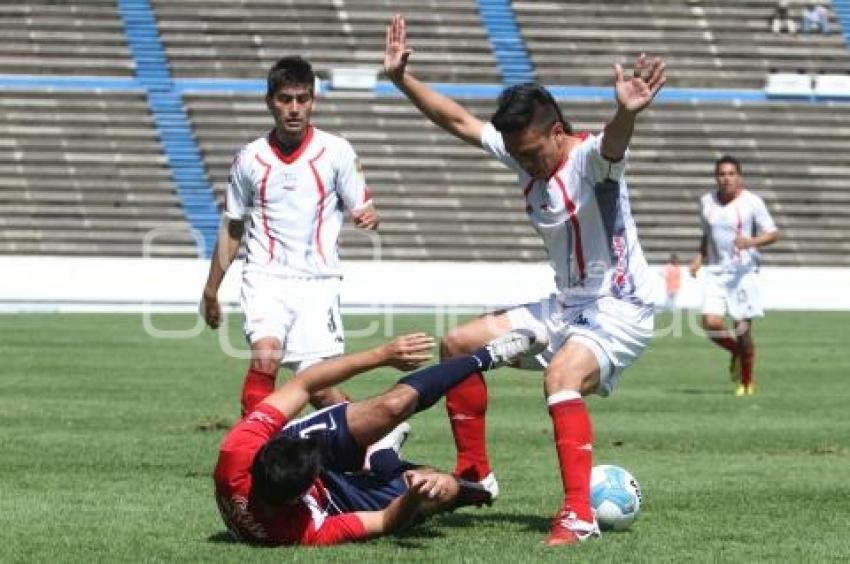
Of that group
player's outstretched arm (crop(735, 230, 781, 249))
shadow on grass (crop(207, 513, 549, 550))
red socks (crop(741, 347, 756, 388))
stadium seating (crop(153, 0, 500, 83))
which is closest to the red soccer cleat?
shadow on grass (crop(207, 513, 549, 550))

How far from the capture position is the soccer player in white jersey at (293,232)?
1062 centimetres

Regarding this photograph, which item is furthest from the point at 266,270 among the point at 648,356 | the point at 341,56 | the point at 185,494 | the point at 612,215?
the point at 341,56

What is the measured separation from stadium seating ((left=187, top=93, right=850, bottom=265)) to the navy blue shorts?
28.0m

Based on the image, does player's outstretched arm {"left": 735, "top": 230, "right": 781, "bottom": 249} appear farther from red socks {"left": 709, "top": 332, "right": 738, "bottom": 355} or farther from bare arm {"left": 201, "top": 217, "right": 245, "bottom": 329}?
bare arm {"left": 201, "top": 217, "right": 245, "bottom": 329}

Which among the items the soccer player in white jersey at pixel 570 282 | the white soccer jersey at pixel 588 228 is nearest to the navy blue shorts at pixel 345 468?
the soccer player in white jersey at pixel 570 282

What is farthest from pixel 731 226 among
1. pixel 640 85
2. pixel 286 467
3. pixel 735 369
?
pixel 286 467

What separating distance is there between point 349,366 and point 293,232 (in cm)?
259

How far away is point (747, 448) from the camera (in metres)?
13.0

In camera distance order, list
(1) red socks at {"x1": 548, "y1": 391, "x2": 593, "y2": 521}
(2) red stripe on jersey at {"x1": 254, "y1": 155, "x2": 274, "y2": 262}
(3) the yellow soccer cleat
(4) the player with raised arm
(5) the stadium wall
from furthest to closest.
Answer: (5) the stadium wall
(3) the yellow soccer cleat
(2) red stripe on jersey at {"x1": 254, "y1": 155, "x2": 274, "y2": 262}
(1) red socks at {"x1": 548, "y1": 391, "x2": 593, "y2": 521}
(4) the player with raised arm

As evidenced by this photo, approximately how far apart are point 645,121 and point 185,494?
32.6m

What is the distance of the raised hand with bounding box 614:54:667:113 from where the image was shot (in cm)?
802

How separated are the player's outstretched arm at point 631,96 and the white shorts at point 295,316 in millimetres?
2845

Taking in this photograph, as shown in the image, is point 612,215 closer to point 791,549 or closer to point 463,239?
point 791,549

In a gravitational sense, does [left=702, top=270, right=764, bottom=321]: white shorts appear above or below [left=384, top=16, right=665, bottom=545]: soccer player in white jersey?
below
